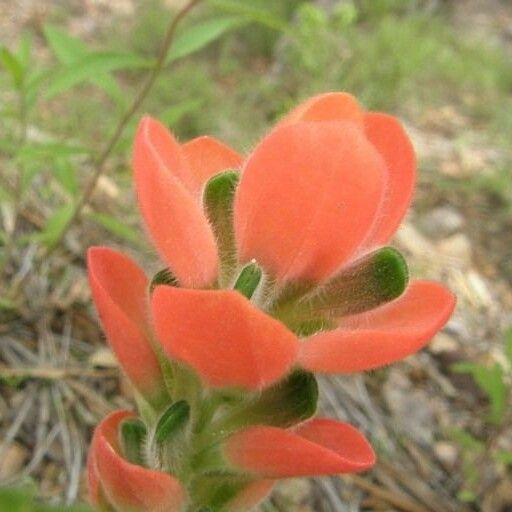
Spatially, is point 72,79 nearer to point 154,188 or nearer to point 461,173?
point 154,188

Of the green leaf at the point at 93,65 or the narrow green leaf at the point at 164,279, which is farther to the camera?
the green leaf at the point at 93,65

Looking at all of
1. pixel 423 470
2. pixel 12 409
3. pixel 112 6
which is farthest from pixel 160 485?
pixel 112 6

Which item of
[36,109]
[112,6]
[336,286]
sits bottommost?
[112,6]

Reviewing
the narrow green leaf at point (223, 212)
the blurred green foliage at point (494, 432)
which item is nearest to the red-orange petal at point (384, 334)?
the narrow green leaf at point (223, 212)

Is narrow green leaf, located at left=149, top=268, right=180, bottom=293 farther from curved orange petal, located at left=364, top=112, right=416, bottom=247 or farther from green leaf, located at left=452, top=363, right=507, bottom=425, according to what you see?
green leaf, located at left=452, top=363, right=507, bottom=425

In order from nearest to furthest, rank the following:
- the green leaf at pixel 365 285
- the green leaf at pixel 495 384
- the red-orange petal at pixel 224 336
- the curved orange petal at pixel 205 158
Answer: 1. the red-orange petal at pixel 224 336
2. the green leaf at pixel 365 285
3. the curved orange petal at pixel 205 158
4. the green leaf at pixel 495 384

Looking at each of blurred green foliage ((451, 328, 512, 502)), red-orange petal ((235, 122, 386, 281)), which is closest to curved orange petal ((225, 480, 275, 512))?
red-orange petal ((235, 122, 386, 281))

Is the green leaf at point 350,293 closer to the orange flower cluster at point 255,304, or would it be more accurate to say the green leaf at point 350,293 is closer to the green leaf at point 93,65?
the orange flower cluster at point 255,304

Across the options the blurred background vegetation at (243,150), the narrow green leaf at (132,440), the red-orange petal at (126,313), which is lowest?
the blurred background vegetation at (243,150)
